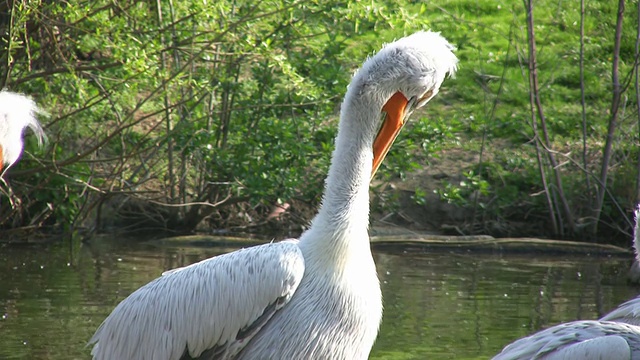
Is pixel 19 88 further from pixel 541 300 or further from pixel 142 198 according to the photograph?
pixel 541 300

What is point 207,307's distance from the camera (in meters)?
4.40

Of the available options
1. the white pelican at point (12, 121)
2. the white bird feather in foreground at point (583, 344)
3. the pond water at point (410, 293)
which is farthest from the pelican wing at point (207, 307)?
the pond water at point (410, 293)

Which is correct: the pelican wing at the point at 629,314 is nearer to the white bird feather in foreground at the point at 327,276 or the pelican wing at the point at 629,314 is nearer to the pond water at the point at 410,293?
the white bird feather in foreground at the point at 327,276

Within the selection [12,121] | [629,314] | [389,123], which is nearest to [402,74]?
[389,123]

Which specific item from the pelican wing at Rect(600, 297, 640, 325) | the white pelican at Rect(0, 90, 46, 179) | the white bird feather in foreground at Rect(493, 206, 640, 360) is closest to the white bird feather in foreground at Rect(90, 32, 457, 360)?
the white bird feather in foreground at Rect(493, 206, 640, 360)

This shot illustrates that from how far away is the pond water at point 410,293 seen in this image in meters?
6.60

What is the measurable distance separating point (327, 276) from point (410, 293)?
4213mm

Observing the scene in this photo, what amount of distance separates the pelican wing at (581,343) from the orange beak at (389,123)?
3.24 feet

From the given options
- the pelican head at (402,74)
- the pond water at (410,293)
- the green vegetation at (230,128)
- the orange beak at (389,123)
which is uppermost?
the pelican head at (402,74)

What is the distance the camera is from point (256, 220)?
36.1 ft

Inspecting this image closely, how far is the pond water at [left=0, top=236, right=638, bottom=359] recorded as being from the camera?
660 cm

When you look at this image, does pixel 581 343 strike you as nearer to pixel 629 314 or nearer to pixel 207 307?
pixel 629 314

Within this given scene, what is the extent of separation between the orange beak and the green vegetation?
12.3ft

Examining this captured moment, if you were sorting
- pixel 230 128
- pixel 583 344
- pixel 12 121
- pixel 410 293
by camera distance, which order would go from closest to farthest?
pixel 583 344 < pixel 12 121 < pixel 410 293 < pixel 230 128
